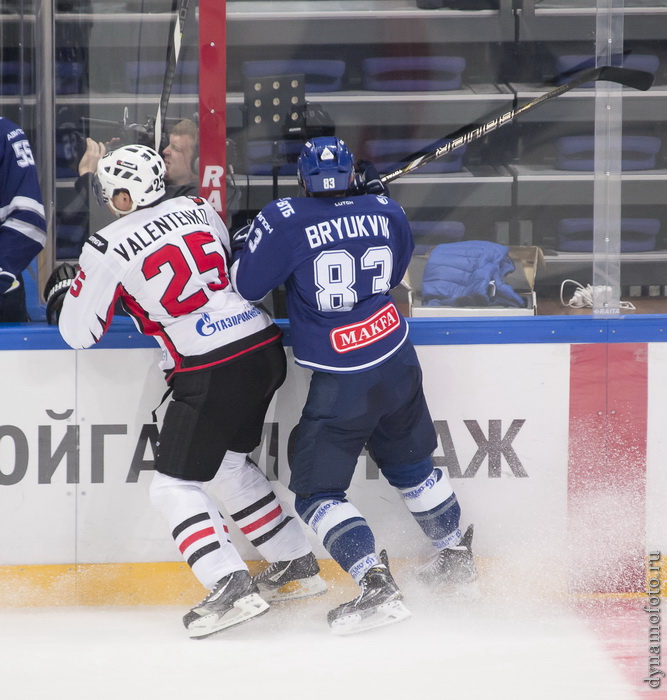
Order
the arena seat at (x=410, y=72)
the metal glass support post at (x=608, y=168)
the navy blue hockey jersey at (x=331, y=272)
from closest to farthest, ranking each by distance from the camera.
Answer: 1. the navy blue hockey jersey at (x=331, y=272)
2. the metal glass support post at (x=608, y=168)
3. the arena seat at (x=410, y=72)

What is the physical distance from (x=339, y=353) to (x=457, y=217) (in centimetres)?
89

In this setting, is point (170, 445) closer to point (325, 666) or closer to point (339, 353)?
point (339, 353)

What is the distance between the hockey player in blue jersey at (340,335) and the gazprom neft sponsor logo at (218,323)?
71 mm

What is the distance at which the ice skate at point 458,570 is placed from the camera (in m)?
2.78

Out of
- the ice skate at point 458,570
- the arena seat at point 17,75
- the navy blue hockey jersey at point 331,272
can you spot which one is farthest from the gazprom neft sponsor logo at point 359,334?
the arena seat at point 17,75

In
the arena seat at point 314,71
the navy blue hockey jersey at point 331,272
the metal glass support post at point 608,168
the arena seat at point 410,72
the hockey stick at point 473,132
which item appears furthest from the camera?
the arena seat at point 410,72

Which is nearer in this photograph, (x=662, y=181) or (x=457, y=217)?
(x=662, y=181)

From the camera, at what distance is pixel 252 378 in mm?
2635

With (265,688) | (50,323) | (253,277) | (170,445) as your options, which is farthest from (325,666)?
(50,323)

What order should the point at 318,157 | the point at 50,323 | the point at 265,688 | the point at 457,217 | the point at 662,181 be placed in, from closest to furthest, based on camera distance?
1. the point at 265,688
2. the point at 318,157
3. the point at 50,323
4. the point at 662,181
5. the point at 457,217

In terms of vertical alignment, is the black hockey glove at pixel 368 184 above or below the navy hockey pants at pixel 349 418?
above

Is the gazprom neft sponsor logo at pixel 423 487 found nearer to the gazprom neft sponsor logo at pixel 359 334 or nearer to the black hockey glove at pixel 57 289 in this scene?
the gazprom neft sponsor logo at pixel 359 334

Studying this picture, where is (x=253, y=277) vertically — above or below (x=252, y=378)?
above

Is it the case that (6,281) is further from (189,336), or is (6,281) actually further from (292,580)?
(292,580)
